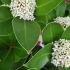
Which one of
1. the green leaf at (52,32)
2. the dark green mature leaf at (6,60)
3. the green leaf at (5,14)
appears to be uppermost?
the green leaf at (5,14)

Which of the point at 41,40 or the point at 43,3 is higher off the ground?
the point at 43,3

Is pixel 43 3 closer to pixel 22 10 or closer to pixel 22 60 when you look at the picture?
pixel 22 10

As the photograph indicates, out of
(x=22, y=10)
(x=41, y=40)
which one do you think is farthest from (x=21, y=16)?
(x=41, y=40)

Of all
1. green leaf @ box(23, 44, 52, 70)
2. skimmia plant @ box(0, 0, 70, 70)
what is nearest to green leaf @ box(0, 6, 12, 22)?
skimmia plant @ box(0, 0, 70, 70)

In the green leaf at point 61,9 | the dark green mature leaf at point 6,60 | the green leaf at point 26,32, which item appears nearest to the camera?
the green leaf at point 26,32

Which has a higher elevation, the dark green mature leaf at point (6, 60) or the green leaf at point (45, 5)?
the green leaf at point (45, 5)

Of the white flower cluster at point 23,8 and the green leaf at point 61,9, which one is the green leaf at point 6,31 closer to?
the white flower cluster at point 23,8

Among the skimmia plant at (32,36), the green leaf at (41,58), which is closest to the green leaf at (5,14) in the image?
the skimmia plant at (32,36)
